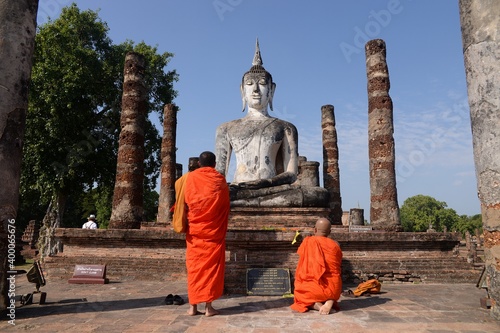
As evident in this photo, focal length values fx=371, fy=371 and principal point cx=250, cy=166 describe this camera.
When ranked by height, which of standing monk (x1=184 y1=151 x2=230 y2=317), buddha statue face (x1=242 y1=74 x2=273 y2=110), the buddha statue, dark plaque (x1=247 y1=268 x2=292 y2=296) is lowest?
dark plaque (x1=247 y1=268 x2=292 y2=296)

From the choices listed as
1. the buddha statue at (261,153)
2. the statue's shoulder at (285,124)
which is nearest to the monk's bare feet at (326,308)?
the buddha statue at (261,153)

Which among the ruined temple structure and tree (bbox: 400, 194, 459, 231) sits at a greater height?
tree (bbox: 400, 194, 459, 231)

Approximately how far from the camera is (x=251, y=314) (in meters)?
4.17

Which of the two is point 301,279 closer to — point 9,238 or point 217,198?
point 217,198

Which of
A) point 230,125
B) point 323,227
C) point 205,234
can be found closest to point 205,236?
point 205,234

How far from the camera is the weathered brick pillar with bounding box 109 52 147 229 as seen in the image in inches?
402

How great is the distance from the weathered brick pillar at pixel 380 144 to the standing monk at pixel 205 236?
25.6 ft

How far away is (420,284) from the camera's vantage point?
6.59 meters

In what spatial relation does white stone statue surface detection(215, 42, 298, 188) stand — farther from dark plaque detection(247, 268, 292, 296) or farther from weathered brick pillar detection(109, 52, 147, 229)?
dark plaque detection(247, 268, 292, 296)

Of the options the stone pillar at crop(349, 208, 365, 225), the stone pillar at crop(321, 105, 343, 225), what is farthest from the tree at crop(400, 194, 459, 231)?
the stone pillar at crop(321, 105, 343, 225)

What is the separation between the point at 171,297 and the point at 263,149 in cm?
569

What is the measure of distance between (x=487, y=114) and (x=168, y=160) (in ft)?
46.0

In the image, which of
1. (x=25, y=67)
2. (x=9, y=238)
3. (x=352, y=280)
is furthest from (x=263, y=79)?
(x=9, y=238)

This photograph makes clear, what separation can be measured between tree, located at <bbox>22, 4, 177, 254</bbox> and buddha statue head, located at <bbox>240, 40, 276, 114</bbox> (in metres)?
9.16
